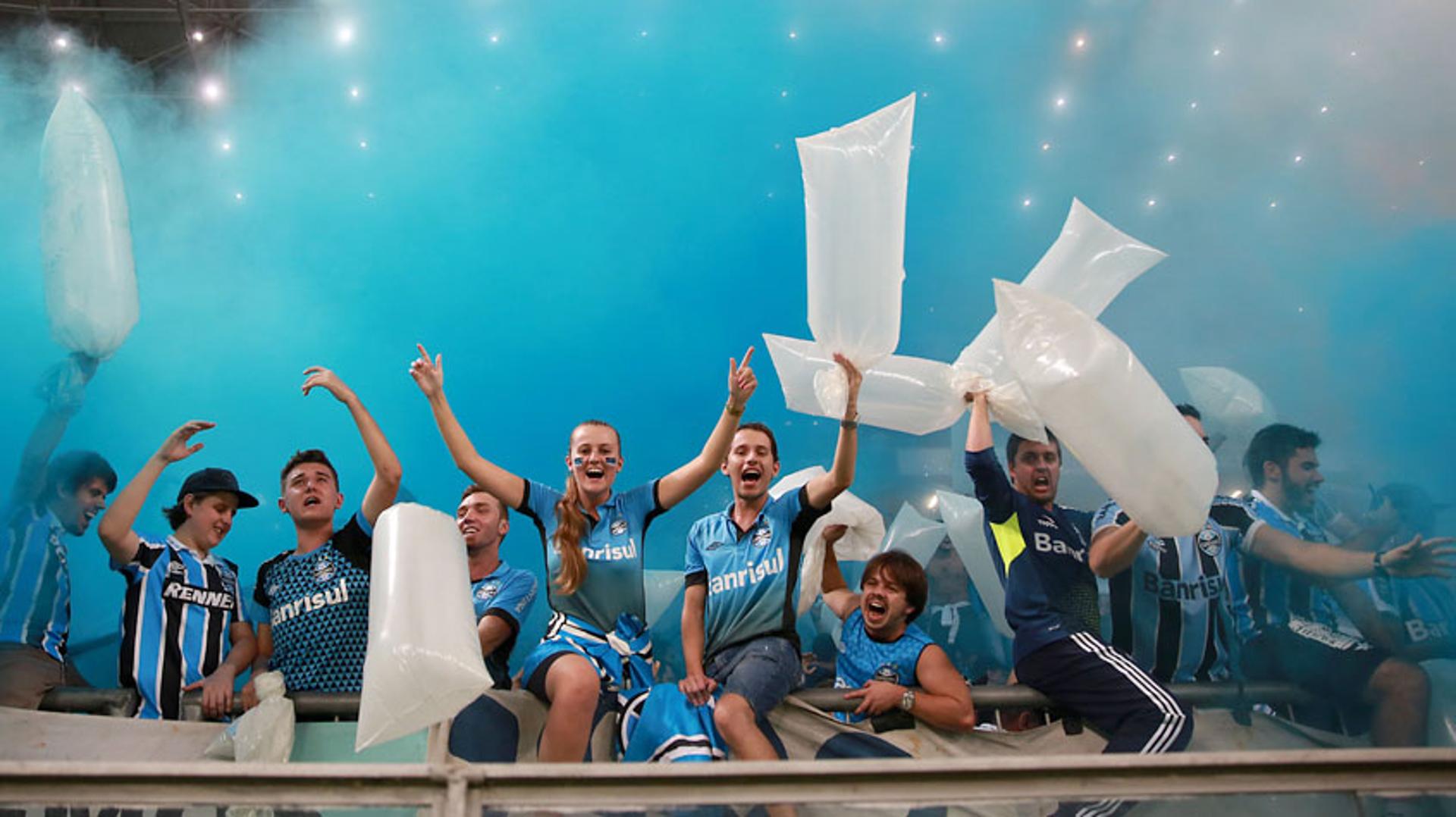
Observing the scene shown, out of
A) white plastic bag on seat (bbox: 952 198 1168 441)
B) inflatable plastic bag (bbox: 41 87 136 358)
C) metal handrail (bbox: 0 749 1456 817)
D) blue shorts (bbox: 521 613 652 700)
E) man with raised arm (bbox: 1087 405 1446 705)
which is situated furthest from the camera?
inflatable plastic bag (bbox: 41 87 136 358)

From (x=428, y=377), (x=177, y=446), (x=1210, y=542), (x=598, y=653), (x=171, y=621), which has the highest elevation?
(x=428, y=377)

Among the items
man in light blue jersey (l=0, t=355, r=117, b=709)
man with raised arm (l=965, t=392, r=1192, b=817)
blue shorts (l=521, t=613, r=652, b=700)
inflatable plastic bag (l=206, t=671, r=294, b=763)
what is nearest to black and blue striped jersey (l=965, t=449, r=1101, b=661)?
man with raised arm (l=965, t=392, r=1192, b=817)

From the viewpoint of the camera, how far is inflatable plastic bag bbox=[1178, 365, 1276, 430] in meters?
3.53

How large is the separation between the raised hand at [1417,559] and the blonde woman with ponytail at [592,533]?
163 centimetres

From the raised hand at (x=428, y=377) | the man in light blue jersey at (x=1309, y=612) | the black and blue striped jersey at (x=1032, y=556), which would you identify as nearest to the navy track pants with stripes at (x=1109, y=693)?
the black and blue striped jersey at (x=1032, y=556)

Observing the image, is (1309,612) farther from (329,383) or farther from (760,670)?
(329,383)

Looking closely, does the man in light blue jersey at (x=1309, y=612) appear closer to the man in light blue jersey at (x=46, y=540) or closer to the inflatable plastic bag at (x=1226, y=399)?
the inflatable plastic bag at (x=1226, y=399)

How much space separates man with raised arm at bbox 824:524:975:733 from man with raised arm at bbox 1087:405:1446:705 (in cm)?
61

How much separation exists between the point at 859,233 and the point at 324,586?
1.46 m

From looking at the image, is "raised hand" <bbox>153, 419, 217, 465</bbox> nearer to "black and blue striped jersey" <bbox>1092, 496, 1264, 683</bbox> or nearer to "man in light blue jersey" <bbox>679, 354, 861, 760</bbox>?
"man in light blue jersey" <bbox>679, 354, 861, 760</bbox>

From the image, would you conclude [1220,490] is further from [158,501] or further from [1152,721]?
[158,501]

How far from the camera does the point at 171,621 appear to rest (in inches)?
98.1

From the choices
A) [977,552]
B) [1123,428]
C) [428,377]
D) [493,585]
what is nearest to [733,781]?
[1123,428]

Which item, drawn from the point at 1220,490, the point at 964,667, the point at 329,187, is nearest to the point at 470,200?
the point at 329,187
